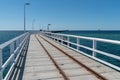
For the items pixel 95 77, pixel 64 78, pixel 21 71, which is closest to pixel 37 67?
pixel 21 71

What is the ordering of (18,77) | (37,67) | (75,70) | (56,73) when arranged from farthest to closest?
(37,67), (75,70), (56,73), (18,77)

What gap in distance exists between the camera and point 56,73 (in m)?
6.68

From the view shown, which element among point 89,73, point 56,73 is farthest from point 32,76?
point 89,73

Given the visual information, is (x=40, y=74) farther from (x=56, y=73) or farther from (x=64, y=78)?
(x=64, y=78)

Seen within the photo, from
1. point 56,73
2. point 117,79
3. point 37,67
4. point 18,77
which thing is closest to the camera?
point 117,79

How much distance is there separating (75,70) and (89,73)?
2.21 feet

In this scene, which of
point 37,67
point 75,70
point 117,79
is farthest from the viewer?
point 37,67

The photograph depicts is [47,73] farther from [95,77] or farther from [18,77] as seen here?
[95,77]

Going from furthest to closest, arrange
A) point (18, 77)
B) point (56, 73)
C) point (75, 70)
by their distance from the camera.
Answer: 1. point (75, 70)
2. point (56, 73)
3. point (18, 77)

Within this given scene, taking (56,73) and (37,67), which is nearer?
(56,73)

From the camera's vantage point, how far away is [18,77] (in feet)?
20.5

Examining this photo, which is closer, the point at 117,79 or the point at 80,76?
the point at 117,79

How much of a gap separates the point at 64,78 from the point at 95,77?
3.25 ft

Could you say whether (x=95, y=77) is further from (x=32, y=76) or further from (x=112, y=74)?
(x=32, y=76)
